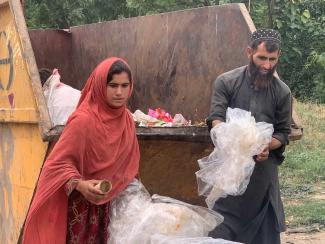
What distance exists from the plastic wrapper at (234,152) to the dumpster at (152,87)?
26 cm

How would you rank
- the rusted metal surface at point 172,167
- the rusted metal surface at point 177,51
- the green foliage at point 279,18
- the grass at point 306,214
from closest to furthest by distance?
the rusted metal surface at point 172,167 < the rusted metal surface at point 177,51 < the grass at point 306,214 < the green foliage at point 279,18

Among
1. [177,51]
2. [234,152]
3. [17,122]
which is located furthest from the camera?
[177,51]

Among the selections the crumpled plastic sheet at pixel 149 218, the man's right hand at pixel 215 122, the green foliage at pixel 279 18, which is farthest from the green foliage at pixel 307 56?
the crumpled plastic sheet at pixel 149 218

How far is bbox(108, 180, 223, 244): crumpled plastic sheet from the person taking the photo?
8.07ft

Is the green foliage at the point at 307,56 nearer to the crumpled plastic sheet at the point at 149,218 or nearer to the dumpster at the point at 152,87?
the dumpster at the point at 152,87

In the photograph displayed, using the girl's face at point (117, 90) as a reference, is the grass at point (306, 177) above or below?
below

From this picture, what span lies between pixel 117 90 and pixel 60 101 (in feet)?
3.17

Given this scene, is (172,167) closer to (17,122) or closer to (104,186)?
(17,122)

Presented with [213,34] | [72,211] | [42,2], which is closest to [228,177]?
[72,211]

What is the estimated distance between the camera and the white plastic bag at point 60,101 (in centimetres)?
328

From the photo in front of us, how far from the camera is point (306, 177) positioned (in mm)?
6676

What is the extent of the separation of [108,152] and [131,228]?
1.14ft

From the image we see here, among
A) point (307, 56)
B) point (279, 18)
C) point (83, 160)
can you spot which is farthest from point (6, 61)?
point (307, 56)

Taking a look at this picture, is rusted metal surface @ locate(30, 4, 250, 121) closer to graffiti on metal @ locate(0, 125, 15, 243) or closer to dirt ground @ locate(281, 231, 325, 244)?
graffiti on metal @ locate(0, 125, 15, 243)
